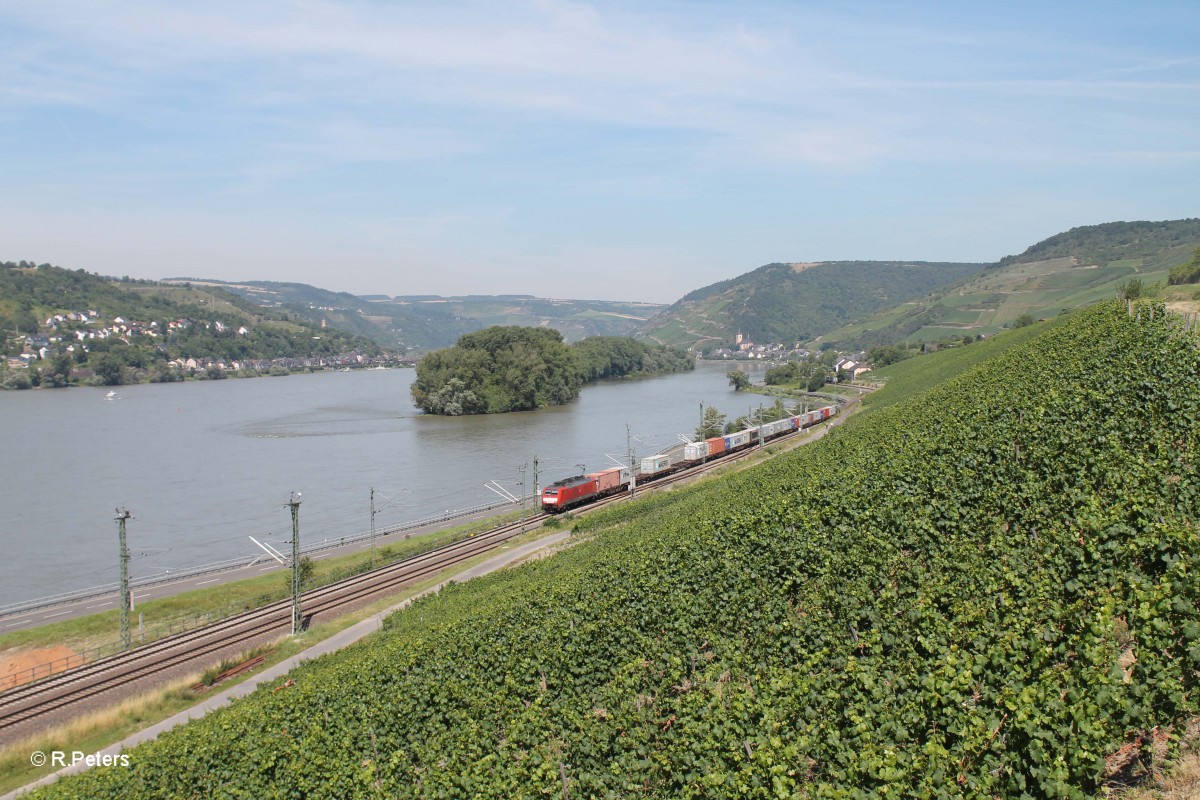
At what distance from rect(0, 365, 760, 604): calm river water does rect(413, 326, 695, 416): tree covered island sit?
364 cm

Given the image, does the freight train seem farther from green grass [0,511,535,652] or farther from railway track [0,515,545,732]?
railway track [0,515,545,732]

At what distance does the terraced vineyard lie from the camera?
337 inches

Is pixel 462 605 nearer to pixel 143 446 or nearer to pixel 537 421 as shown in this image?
pixel 143 446

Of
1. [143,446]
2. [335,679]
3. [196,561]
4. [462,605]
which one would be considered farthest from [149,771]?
[143,446]

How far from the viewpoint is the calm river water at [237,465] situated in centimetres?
4938

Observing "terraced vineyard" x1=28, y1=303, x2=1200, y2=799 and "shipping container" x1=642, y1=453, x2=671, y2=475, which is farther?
"shipping container" x1=642, y1=453, x2=671, y2=475

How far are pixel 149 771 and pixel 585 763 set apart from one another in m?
9.37

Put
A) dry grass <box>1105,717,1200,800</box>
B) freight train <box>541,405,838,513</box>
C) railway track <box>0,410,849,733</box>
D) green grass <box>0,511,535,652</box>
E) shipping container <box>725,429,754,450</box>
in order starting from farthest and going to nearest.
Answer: shipping container <box>725,429,754,450</box> < freight train <box>541,405,838,513</box> < green grass <box>0,511,535,652</box> < railway track <box>0,410,849,733</box> < dry grass <box>1105,717,1200,800</box>

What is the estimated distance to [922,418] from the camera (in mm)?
30297

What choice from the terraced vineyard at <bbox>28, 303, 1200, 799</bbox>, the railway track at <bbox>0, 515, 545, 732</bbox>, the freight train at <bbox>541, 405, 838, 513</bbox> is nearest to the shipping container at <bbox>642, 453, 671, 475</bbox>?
the freight train at <bbox>541, 405, 838, 513</bbox>

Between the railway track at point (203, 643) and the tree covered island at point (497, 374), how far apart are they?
241ft

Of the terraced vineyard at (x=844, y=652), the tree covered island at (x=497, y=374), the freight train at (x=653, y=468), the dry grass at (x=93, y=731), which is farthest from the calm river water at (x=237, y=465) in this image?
the terraced vineyard at (x=844, y=652)

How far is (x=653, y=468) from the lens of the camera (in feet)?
208

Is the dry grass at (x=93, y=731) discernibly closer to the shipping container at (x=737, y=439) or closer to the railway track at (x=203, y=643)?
the railway track at (x=203, y=643)
